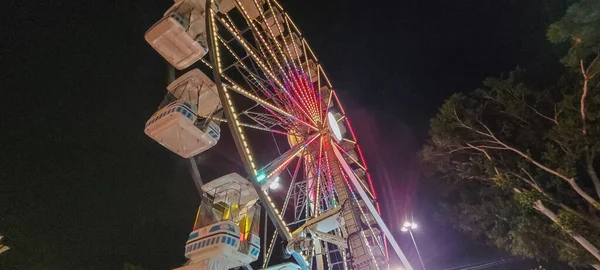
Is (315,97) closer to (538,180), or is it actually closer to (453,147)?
(453,147)

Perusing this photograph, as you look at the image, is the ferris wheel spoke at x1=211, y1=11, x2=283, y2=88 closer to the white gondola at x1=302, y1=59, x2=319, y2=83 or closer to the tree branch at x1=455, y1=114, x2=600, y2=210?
the white gondola at x1=302, y1=59, x2=319, y2=83

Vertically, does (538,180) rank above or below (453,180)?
below

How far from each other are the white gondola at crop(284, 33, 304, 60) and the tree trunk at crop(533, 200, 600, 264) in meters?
7.84

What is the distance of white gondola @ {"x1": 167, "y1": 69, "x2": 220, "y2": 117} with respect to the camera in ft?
21.0

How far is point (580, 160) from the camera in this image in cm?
870

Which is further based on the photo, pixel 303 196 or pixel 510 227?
pixel 510 227

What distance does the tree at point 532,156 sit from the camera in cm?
815

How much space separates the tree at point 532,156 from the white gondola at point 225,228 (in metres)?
7.56

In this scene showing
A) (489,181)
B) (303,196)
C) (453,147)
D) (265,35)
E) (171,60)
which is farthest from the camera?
(453,147)

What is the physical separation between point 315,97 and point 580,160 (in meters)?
7.29

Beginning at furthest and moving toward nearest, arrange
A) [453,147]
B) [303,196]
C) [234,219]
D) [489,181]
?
[453,147] → [489,181] → [303,196] → [234,219]

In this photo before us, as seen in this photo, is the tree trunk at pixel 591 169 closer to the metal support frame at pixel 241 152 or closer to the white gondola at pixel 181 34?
the metal support frame at pixel 241 152

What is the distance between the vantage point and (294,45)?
10414 millimetres

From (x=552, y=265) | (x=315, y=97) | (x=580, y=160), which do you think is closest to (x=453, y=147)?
(x=580, y=160)
